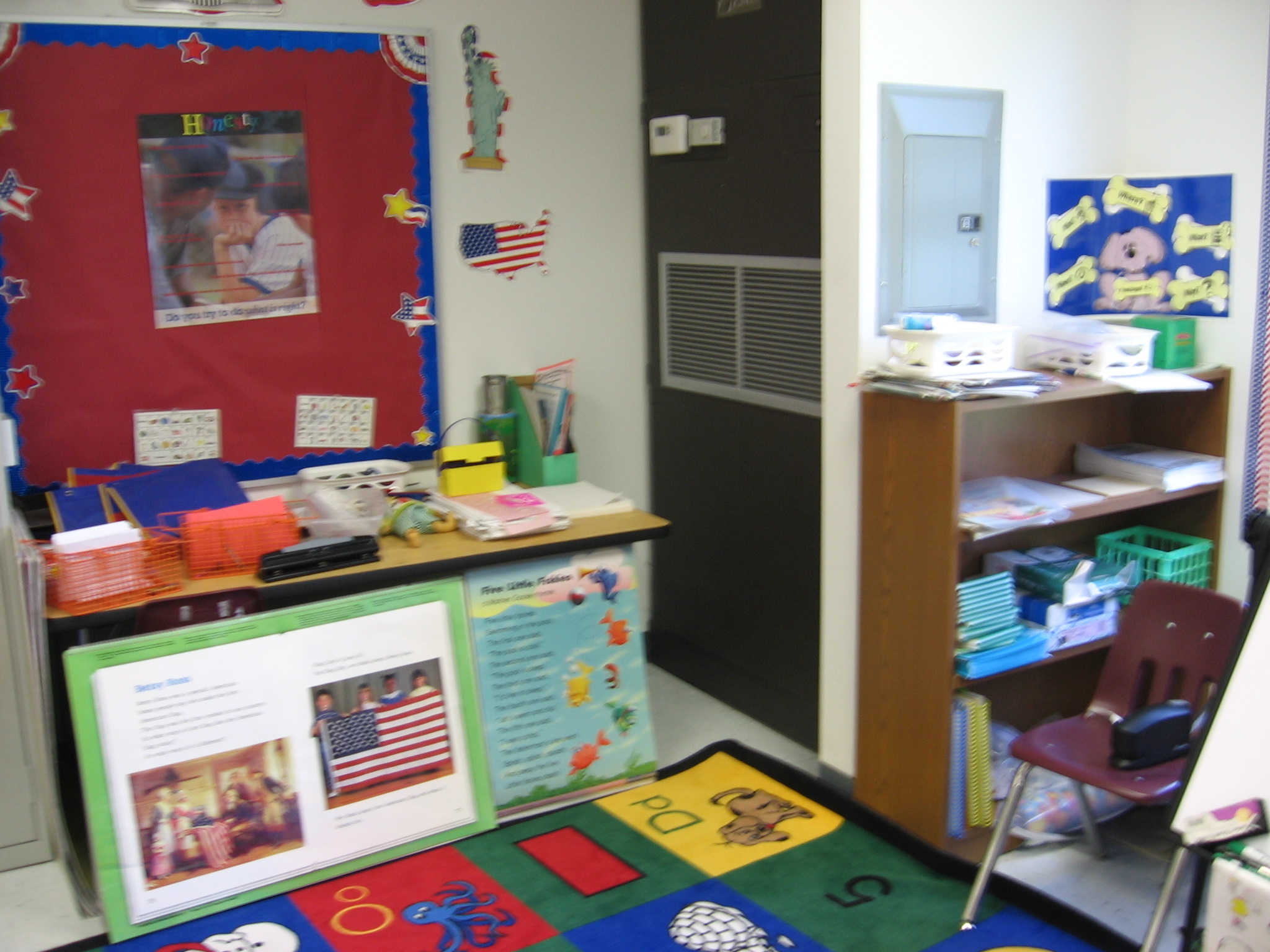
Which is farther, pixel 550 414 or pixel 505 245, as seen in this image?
pixel 505 245

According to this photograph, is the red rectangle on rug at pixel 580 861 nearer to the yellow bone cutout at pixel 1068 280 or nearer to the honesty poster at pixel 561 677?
the honesty poster at pixel 561 677

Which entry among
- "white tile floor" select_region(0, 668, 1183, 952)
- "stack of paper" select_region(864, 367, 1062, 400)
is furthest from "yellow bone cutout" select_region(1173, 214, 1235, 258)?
"white tile floor" select_region(0, 668, 1183, 952)

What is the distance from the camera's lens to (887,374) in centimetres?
278

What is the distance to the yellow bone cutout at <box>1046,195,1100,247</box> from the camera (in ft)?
10.3

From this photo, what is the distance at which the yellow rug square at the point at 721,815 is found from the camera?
113 inches

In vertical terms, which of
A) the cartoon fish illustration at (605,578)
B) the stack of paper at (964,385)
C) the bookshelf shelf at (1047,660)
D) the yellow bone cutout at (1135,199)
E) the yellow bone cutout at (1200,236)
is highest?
the yellow bone cutout at (1135,199)

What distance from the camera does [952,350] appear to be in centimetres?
270

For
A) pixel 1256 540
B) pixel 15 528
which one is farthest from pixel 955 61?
pixel 15 528

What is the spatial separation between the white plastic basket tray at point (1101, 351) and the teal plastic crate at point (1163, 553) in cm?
54

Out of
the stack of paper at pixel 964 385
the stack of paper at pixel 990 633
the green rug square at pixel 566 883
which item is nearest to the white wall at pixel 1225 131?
the stack of paper at pixel 964 385

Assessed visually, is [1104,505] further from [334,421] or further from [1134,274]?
Answer: [334,421]

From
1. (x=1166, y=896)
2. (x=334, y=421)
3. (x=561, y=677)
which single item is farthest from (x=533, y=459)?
(x=1166, y=896)

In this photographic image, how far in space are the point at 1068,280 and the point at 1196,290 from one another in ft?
1.12

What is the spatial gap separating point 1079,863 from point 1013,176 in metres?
1.75
